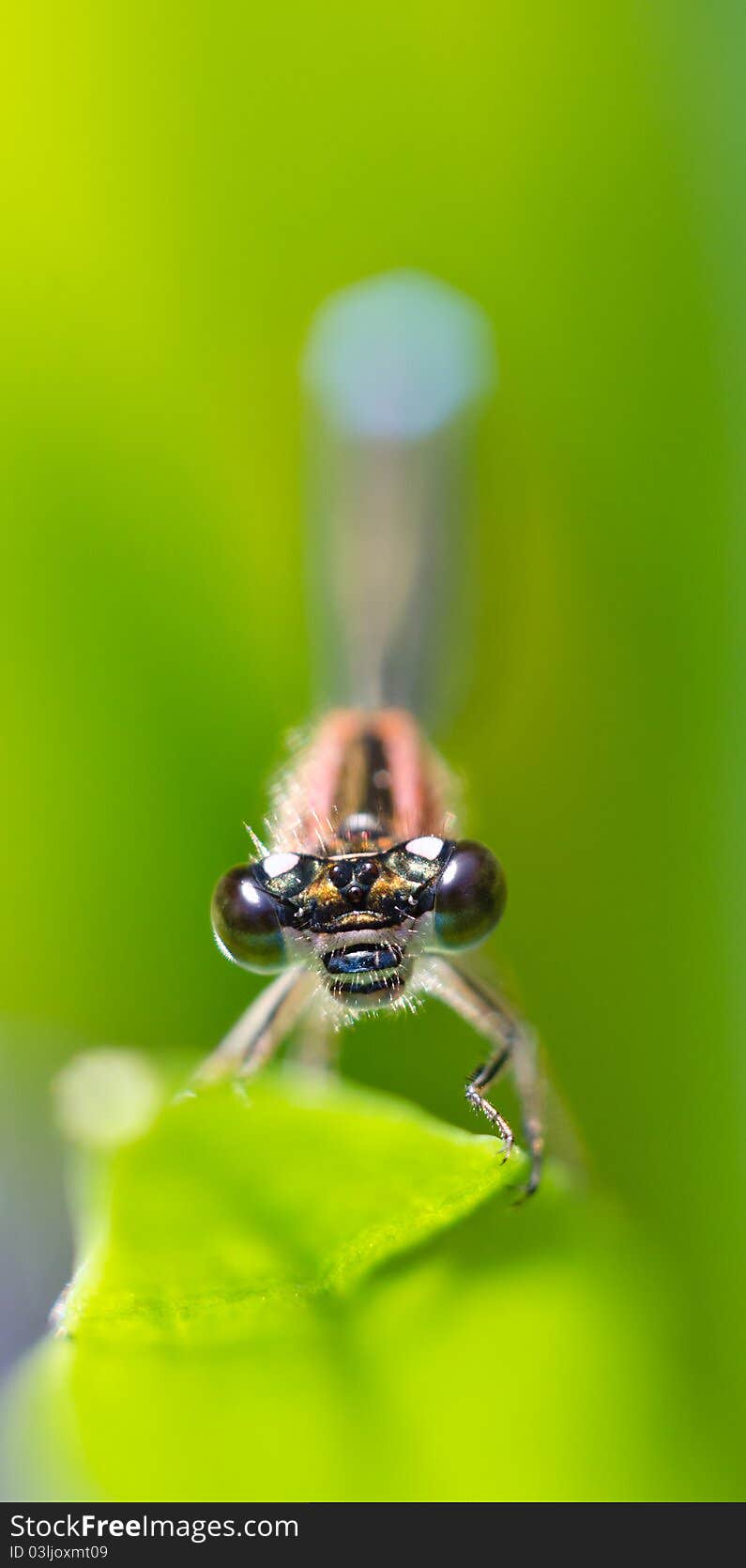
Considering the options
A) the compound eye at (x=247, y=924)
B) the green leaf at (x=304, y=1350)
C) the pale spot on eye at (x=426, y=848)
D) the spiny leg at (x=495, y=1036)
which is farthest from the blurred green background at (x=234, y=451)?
the green leaf at (x=304, y=1350)

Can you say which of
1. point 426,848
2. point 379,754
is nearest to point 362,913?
point 426,848

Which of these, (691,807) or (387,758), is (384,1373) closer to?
(691,807)

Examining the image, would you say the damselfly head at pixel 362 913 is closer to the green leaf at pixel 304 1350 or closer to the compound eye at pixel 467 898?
the compound eye at pixel 467 898

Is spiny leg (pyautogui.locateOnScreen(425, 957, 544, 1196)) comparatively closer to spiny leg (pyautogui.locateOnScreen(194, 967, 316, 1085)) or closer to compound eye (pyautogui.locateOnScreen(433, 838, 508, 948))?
compound eye (pyautogui.locateOnScreen(433, 838, 508, 948))

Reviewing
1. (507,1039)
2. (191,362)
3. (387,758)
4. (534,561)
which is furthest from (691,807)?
(191,362)

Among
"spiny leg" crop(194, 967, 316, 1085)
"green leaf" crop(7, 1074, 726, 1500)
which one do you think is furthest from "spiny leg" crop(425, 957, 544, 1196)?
"green leaf" crop(7, 1074, 726, 1500)

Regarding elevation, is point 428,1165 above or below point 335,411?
below
